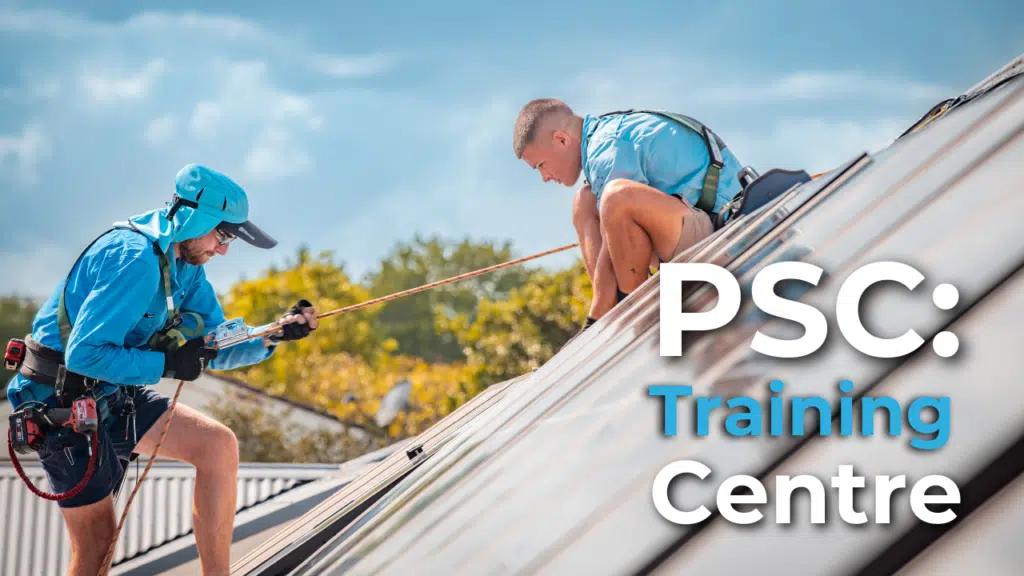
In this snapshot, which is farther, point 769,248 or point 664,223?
point 664,223

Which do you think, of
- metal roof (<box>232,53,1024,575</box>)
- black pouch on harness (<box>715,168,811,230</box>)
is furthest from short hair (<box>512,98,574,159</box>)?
metal roof (<box>232,53,1024,575</box>)

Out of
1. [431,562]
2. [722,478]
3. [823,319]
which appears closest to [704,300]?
[823,319]

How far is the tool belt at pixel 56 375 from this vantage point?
328cm

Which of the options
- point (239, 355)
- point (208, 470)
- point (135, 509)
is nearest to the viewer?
point (208, 470)

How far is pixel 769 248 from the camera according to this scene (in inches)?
Answer: 82.1

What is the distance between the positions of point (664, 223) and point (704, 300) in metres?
1.54

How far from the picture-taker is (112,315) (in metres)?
3.08

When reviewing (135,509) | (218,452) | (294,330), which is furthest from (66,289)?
(135,509)

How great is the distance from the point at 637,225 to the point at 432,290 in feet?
250

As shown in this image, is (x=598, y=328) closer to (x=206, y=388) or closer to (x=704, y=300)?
(x=704, y=300)

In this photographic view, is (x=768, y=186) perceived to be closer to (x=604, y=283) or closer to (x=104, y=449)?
(x=604, y=283)

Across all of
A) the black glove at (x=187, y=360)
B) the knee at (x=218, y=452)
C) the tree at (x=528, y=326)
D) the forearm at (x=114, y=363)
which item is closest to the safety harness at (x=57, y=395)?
the forearm at (x=114, y=363)

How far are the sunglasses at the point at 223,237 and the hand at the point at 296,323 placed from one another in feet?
1.45

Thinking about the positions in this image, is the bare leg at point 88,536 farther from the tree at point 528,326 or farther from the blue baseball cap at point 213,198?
the tree at point 528,326
